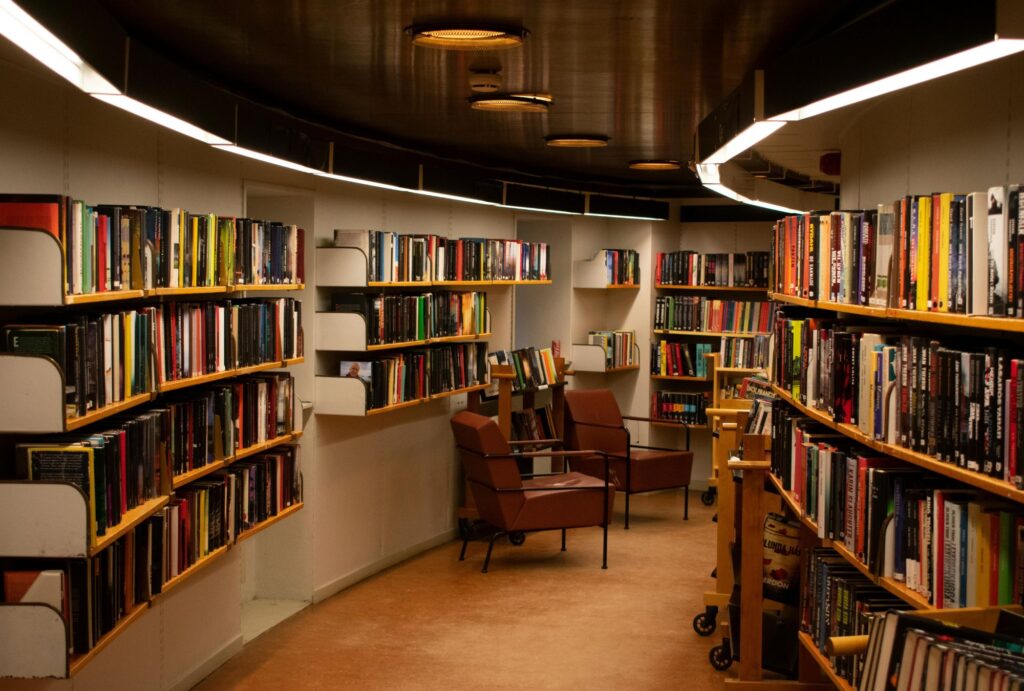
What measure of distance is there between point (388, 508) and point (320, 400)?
1.31m

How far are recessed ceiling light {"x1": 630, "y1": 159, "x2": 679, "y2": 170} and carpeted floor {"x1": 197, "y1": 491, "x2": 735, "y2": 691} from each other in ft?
9.39

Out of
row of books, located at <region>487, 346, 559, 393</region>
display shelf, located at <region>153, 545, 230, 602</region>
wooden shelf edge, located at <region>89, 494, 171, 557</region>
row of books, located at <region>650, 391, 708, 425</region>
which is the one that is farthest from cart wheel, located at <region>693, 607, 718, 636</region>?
row of books, located at <region>650, 391, 708, 425</region>

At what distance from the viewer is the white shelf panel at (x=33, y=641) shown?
338 centimetres

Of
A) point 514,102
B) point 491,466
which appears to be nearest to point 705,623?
point 491,466

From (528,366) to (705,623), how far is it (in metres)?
3.21

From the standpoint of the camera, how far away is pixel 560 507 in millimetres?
7750

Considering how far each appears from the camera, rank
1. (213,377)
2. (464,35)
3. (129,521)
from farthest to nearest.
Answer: (213,377)
(464,35)
(129,521)

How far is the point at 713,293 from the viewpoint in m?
11.5

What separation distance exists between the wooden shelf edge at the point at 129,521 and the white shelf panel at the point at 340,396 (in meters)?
2.40

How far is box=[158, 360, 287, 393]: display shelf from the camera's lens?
4484mm

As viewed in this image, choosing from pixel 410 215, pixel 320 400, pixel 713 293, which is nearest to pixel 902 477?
pixel 320 400

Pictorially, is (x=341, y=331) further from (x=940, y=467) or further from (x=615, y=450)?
(x=940, y=467)

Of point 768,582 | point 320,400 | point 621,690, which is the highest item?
point 320,400

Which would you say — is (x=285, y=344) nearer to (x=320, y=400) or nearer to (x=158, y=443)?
(x=320, y=400)
